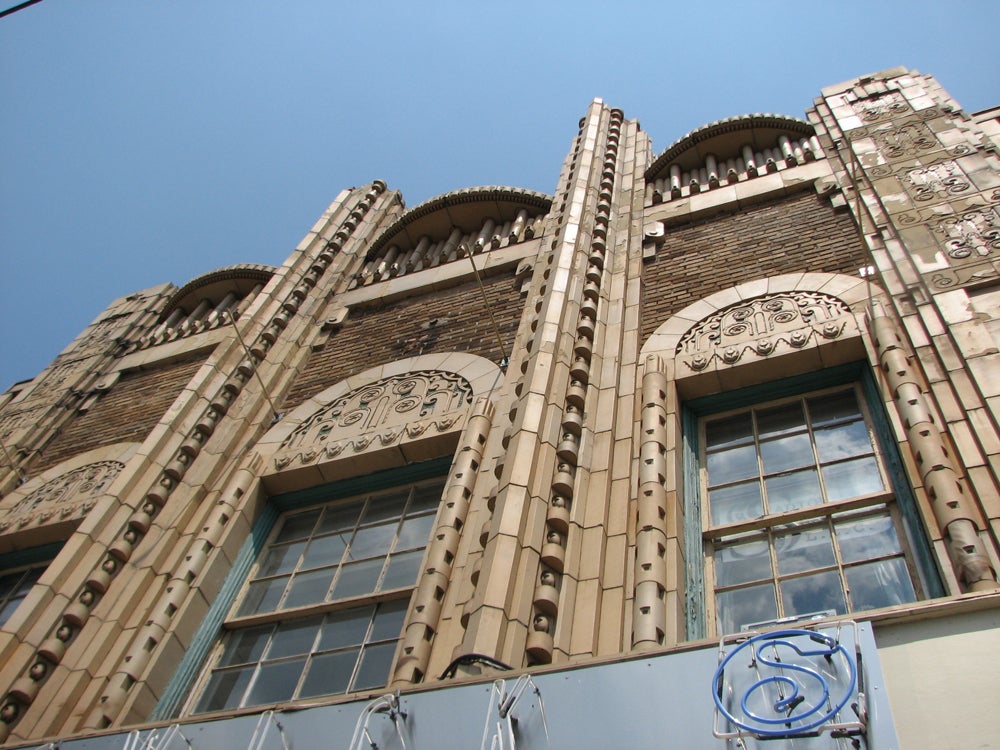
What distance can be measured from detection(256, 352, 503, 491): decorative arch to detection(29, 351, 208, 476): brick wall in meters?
2.65

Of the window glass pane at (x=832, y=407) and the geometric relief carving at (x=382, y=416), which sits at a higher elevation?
the geometric relief carving at (x=382, y=416)

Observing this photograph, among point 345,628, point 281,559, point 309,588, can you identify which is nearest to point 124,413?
point 281,559

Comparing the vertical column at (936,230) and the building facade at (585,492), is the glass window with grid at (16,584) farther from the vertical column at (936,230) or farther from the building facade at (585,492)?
the vertical column at (936,230)

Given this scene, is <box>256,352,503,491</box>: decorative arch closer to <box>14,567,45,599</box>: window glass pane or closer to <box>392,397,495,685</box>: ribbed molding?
<box>392,397,495,685</box>: ribbed molding

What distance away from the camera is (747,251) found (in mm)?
10109

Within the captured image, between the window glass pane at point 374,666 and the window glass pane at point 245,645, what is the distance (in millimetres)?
988

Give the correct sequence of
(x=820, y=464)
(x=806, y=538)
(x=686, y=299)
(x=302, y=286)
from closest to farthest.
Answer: (x=806, y=538) < (x=820, y=464) < (x=686, y=299) < (x=302, y=286)

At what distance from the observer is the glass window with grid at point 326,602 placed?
6.63 m

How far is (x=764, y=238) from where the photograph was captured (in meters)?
10.3

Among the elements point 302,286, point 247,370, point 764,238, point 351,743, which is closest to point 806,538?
point 351,743

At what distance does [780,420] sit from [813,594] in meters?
2.24

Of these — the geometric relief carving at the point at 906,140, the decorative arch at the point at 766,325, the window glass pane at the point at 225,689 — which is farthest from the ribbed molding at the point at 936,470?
the window glass pane at the point at 225,689

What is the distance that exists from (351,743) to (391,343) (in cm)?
733

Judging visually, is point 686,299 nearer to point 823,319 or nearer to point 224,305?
point 823,319
